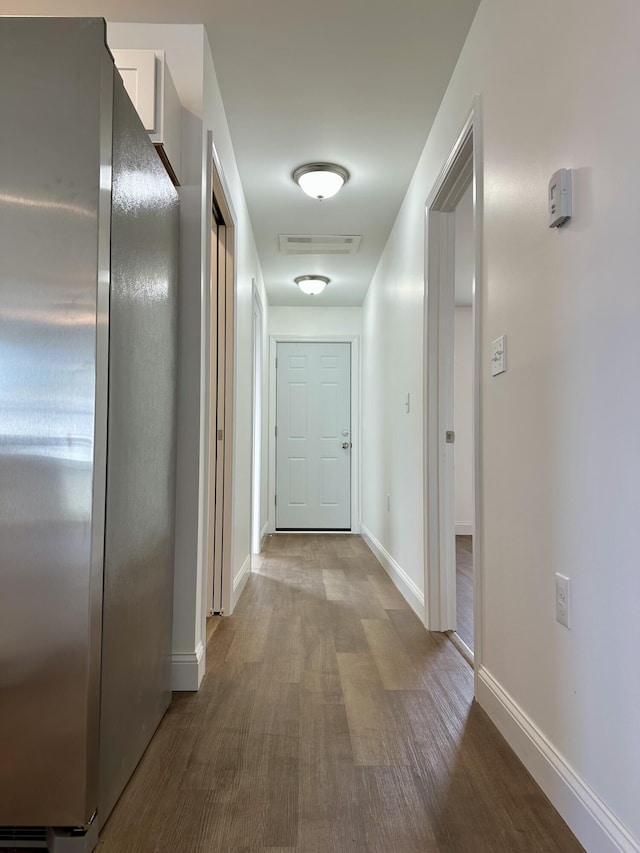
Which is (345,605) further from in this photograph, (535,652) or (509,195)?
(509,195)

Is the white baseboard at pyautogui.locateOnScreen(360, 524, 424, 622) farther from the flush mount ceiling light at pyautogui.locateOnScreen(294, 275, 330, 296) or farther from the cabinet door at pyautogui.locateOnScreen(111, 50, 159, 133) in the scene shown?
the cabinet door at pyautogui.locateOnScreen(111, 50, 159, 133)

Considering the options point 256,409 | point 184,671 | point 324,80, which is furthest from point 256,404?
point 184,671

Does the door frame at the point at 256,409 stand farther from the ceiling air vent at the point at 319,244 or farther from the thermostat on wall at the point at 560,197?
the thermostat on wall at the point at 560,197

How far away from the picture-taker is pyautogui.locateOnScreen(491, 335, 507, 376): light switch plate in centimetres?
182

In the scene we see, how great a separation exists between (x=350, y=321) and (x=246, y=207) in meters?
2.63

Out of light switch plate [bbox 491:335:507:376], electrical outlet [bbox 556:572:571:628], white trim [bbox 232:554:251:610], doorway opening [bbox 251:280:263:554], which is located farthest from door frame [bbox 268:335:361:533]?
electrical outlet [bbox 556:572:571:628]

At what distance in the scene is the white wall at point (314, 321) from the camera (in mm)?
6309

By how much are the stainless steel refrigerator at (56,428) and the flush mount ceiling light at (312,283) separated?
3954mm

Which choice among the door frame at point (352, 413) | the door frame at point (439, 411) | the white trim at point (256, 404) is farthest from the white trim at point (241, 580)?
the door frame at point (352, 413)

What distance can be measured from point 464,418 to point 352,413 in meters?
1.17

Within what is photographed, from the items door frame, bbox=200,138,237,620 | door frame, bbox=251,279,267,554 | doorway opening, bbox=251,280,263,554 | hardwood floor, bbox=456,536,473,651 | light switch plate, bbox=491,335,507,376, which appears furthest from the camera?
doorway opening, bbox=251,280,263,554

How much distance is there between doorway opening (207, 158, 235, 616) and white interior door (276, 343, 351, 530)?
308 centimetres

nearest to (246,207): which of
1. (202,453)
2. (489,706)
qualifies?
(202,453)

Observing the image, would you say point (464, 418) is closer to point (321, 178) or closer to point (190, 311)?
point (321, 178)
